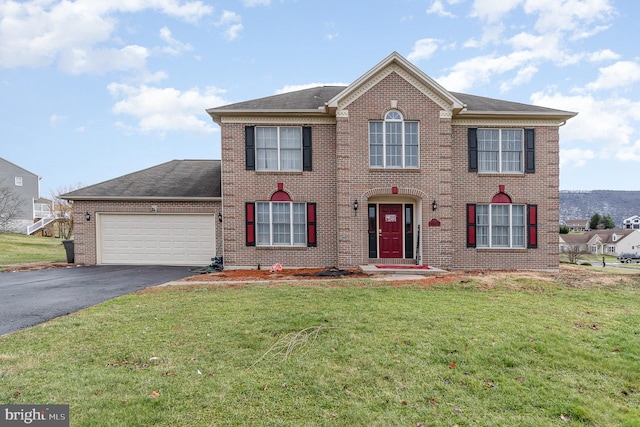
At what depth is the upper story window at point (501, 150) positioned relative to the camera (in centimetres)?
1262

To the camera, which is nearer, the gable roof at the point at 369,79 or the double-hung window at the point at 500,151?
the gable roof at the point at 369,79

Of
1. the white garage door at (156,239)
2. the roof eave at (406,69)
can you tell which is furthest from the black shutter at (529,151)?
the white garage door at (156,239)

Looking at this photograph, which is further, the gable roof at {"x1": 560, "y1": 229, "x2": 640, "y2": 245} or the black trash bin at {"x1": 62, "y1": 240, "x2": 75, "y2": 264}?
the gable roof at {"x1": 560, "y1": 229, "x2": 640, "y2": 245}

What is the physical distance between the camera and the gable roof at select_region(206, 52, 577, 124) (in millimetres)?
11656

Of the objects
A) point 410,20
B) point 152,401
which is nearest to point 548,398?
point 152,401

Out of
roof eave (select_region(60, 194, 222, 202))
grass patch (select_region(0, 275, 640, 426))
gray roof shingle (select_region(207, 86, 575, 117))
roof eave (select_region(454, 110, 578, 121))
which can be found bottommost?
grass patch (select_region(0, 275, 640, 426))

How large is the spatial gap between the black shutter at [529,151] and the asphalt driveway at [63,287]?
13.4 m

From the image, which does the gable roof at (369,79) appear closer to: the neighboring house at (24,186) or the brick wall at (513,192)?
the brick wall at (513,192)

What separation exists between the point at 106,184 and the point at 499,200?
17058 mm

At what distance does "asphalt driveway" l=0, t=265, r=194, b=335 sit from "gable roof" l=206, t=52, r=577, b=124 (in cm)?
645

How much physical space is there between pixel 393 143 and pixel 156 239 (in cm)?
1080

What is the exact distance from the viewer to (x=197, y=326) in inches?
213

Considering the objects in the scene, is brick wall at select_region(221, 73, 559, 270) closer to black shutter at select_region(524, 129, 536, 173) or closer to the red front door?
black shutter at select_region(524, 129, 536, 173)

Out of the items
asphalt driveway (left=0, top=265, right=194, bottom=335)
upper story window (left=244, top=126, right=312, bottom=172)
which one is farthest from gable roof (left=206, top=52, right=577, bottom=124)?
asphalt driveway (left=0, top=265, right=194, bottom=335)
